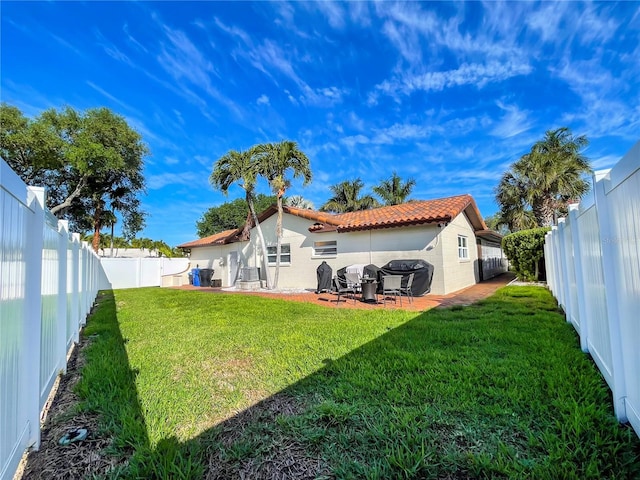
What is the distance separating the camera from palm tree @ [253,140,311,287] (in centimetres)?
1440

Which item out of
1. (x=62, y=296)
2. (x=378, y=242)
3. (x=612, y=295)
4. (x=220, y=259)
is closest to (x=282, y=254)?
(x=378, y=242)

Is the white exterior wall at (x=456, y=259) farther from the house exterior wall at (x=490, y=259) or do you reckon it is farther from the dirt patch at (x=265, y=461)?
the dirt patch at (x=265, y=461)

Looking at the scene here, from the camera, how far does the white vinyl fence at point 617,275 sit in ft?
Answer: 6.25

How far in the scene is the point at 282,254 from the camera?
54.5ft

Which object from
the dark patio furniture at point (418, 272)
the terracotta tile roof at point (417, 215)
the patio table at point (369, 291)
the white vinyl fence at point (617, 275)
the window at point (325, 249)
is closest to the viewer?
the white vinyl fence at point (617, 275)

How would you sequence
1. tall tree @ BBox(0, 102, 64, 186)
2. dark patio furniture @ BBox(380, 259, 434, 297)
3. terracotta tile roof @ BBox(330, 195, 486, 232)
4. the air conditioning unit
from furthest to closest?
tall tree @ BBox(0, 102, 64, 186) → the air conditioning unit → terracotta tile roof @ BBox(330, 195, 486, 232) → dark patio furniture @ BBox(380, 259, 434, 297)

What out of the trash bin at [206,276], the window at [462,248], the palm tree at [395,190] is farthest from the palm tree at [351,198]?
the window at [462,248]

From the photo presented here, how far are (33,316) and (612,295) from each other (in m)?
4.74

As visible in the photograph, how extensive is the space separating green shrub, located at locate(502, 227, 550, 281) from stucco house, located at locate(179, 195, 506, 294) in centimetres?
190

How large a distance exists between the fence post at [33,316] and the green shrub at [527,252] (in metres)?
15.9

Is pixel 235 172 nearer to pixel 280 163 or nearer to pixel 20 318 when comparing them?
pixel 280 163

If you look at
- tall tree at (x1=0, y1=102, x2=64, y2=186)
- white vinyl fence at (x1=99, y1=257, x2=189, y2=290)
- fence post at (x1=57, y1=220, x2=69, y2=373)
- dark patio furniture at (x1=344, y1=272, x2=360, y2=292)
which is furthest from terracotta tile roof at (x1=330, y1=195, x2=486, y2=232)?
tall tree at (x1=0, y1=102, x2=64, y2=186)

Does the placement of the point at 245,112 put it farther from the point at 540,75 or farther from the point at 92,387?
the point at 92,387

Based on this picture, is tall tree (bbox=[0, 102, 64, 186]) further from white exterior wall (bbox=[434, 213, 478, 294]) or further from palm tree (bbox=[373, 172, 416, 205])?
palm tree (bbox=[373, 172, 416, 205])
